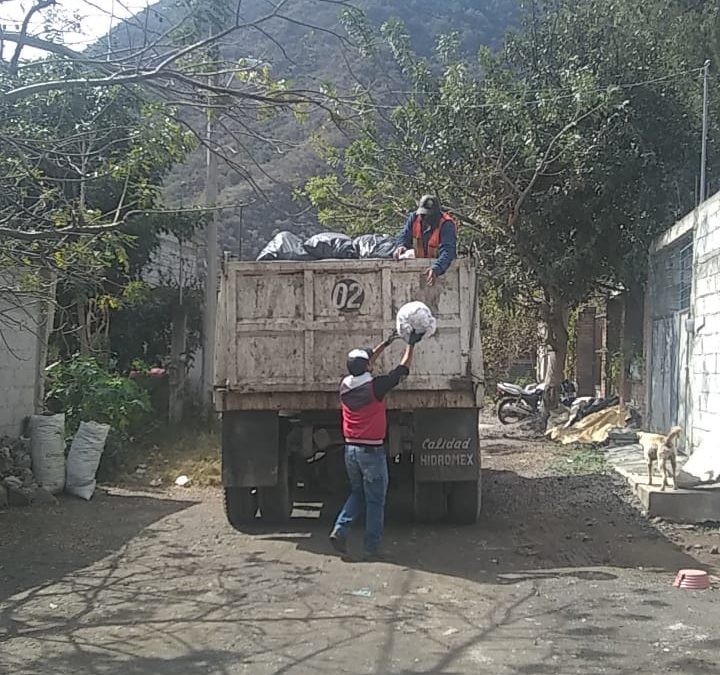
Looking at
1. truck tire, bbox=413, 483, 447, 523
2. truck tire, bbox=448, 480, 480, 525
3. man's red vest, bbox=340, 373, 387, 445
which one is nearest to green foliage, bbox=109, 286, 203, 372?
truck tire, bbox=413, 483, 447, 523

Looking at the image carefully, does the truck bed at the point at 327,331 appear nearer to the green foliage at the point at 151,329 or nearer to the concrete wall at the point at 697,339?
the concrete wall at the point at 697,339

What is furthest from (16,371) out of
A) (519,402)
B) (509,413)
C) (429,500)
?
(519,402)

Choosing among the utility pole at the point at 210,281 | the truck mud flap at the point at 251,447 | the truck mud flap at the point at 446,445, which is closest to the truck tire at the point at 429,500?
the truck mud flap at the point at 446,445

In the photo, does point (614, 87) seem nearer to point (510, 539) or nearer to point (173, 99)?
point (510, 539)

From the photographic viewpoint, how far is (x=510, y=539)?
8.80 metres

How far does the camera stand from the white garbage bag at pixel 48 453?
1142 cm

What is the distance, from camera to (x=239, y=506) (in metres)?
9.39

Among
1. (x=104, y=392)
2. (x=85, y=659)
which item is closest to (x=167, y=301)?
(x=104, y=392)

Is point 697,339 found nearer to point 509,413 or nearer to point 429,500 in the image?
point 429,500

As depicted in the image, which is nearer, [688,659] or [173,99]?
[688,659]

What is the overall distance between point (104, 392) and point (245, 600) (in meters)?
7.32

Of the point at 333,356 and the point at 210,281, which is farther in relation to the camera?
the point at 210,281

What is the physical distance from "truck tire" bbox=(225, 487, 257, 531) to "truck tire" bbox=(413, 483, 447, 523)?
5.02 ft

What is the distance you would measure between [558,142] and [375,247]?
8.00 m
